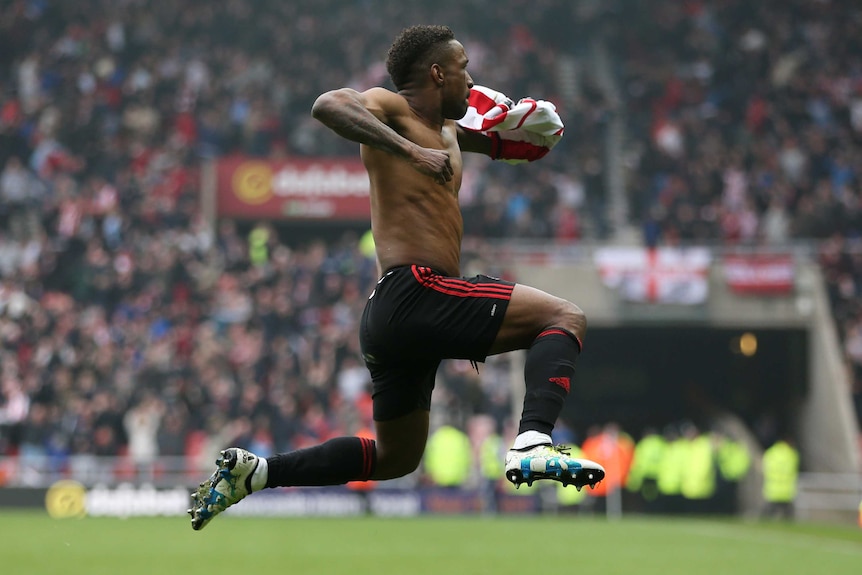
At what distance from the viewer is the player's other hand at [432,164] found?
5.75 m

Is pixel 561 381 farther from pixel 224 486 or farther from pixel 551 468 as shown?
pixel 224 486

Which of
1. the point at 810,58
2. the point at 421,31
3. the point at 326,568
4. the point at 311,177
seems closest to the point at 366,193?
the point at 311,177

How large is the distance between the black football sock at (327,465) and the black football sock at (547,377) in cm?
112

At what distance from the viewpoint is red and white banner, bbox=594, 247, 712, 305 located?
2434cm

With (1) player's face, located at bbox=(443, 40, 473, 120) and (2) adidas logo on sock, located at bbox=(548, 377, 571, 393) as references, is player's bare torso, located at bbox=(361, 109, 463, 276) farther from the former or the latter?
(2) adidas logo on sock, located at bbox=(548, 377, 571, 393)

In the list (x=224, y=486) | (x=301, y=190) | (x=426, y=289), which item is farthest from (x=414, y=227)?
(x=301, y=190)

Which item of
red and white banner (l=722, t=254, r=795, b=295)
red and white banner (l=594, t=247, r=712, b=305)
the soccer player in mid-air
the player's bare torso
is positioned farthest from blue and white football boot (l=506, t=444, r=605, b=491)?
red and white banner (l=722, t=254, r=795, b=295)

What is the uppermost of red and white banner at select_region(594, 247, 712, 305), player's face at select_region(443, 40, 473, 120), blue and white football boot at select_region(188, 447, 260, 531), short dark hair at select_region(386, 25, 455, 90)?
red and white banner at select_region(594, 247, 712, 305)

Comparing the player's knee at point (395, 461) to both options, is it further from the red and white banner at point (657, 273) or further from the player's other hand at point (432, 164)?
the red and white banner at point (657, 273)

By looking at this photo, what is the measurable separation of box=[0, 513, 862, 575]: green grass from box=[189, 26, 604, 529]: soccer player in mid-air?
19.4 ft

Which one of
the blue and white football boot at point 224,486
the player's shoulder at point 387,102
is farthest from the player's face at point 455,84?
the blue and white football boot at point 224,486

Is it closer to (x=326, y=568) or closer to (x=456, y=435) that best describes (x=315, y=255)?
(x=456, y=435)

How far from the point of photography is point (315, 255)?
24.4 m

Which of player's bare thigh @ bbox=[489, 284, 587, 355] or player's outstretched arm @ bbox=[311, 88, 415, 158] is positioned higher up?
player's outstretched arm @ bbox=[311, 88, 415, 158]
